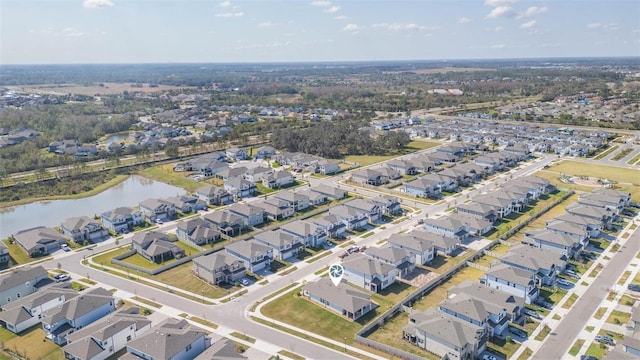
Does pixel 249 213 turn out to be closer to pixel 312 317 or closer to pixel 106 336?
pixel 312 317

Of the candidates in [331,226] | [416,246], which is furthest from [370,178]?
[416,246]

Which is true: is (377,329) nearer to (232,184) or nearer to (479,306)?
(479,306)

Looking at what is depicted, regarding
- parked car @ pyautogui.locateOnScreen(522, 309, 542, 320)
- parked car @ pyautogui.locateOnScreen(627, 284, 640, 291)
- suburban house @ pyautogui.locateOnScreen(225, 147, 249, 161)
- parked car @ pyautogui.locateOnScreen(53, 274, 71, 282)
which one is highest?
suburban house @ pyautogui.locateOnScreen(225, 147, 249, 161)

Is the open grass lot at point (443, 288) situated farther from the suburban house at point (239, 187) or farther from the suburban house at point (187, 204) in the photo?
the suburban house at point (239, 187)

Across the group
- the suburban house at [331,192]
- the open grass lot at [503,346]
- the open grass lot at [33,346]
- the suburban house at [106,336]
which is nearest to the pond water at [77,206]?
the suburban house at [331,192]

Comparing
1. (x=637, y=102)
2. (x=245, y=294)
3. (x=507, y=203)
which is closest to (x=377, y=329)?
(x=245, y=294)

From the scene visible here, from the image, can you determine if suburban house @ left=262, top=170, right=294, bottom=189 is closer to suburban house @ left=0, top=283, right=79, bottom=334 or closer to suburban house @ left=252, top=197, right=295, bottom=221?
suburban house @ left=252, top=197, right=295, bottom=221

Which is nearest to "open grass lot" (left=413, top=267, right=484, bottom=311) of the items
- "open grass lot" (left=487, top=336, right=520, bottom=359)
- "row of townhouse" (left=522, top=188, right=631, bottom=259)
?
"open grass lot" (left=487, top=336, right=520, bottom=359)
